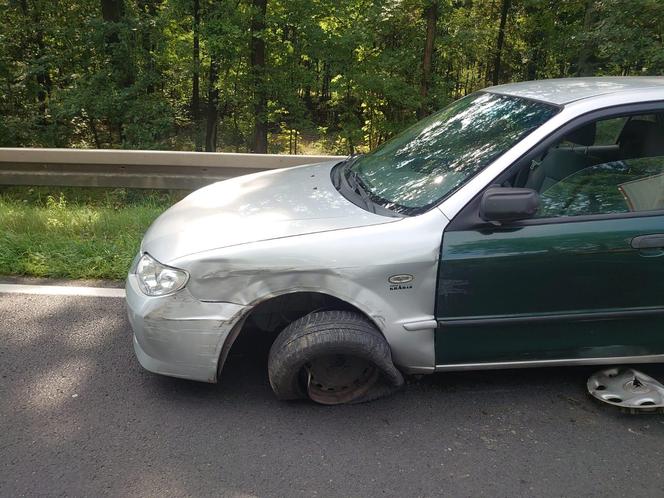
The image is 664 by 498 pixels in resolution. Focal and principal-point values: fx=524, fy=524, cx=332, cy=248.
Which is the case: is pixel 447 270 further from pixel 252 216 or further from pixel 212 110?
pixel 212 110

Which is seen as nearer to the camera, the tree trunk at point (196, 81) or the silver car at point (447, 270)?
the silver car at point (447, 270)

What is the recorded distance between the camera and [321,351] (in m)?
2.54

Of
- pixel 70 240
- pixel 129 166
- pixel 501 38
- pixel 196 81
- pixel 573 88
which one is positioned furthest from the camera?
pixel 501 38

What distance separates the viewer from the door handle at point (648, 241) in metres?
2.51

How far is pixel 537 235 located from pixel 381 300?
803mm

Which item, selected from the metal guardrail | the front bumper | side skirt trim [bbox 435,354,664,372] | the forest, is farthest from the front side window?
the forest

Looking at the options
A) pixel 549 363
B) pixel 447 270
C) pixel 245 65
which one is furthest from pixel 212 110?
pixel 549 363

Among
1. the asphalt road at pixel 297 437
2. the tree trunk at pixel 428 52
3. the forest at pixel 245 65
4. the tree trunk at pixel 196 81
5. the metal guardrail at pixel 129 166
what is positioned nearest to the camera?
the asphalt road at pixel 297 437

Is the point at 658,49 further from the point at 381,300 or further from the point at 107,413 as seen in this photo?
the point at 107,413

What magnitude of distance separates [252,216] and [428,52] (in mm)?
9520

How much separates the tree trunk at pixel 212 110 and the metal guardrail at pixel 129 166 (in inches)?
252

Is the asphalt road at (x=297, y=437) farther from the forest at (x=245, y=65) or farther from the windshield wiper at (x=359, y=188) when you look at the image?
the forest at (x=245, y=65)

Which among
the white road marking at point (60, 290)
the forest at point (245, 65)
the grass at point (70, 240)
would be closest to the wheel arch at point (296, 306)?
the white road marking at point (60, 290)

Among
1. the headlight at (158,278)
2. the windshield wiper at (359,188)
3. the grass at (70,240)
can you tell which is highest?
the windshield wiper at (359,188)
